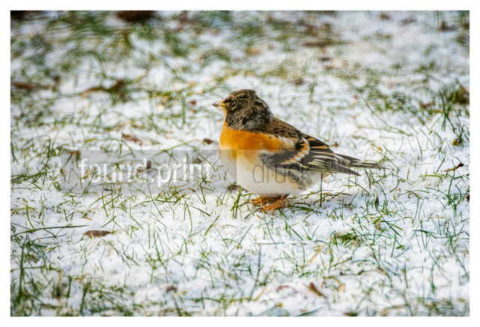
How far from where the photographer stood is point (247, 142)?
392 cm

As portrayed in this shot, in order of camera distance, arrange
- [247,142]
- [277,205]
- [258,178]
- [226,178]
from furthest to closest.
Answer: [226,178] → [277,205] → [247,142] → [258,178]

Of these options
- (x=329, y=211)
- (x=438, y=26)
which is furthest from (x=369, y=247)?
(x=438, y=26)

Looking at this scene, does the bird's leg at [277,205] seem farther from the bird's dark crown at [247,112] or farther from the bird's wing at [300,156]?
the bird's dark crown at [247,112]

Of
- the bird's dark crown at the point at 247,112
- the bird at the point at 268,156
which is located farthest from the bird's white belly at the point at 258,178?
the bird's dark crown at the point at 247,112

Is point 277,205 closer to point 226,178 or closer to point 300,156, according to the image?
point 300,156

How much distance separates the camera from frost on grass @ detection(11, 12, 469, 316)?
10.5 ft

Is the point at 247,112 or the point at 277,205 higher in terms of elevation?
the point at 247,112

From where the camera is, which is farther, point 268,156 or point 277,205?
point 277,205

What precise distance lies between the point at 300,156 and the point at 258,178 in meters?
0.39

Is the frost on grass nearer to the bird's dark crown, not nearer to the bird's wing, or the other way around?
the bird's wing

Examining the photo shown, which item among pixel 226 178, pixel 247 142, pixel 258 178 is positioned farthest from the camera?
pixel 226 178

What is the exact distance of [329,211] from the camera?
13.1 feet

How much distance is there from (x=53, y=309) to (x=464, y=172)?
327 cm

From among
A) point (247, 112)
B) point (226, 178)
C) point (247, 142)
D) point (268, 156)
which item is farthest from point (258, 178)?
point (226, 178)
